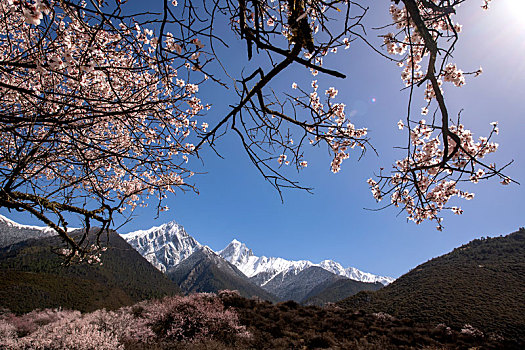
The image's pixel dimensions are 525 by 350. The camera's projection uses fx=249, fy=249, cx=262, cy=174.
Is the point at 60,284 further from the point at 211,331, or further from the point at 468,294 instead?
the point at 468,294

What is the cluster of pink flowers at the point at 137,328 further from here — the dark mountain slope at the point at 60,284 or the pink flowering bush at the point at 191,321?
the dark mountain slope at the point at 60,284

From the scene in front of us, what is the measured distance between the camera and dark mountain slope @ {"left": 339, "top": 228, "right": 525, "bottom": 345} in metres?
23.3

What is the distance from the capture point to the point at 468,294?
100 feet

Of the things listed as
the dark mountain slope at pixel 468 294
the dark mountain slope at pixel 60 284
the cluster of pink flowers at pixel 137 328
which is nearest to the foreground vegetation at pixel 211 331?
the cluster of pink flowers at pixel 137 328

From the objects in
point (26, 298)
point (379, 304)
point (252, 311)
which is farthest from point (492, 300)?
point (26, 298)

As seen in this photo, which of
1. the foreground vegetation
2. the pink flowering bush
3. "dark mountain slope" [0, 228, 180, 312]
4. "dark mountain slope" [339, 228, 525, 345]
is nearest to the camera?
the foreground vegetation

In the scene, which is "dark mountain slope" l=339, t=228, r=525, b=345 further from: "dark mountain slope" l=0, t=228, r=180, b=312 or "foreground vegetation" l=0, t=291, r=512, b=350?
"dark mountain slope" l=0, t=228, r=180, b=312

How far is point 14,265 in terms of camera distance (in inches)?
4380

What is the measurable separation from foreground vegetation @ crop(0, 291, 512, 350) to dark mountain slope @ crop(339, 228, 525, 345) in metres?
15.5

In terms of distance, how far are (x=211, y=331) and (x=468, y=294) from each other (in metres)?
35.6

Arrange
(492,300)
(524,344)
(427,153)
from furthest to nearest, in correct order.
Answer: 1. (492,300)
2. (524,344)
3. (427,153)

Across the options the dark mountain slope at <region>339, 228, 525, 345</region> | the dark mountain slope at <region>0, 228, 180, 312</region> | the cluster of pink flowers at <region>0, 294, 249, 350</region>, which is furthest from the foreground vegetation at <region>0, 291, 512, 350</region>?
the dark mountain slope at <region>0, 228, 180, 312</region>

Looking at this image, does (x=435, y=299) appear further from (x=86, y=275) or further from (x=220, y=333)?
(x=86, y=275)

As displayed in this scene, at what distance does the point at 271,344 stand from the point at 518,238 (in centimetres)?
7749
